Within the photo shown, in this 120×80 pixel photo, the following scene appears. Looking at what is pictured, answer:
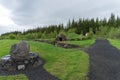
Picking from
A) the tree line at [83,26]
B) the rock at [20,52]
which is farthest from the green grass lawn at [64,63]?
the tree line at [83,26]

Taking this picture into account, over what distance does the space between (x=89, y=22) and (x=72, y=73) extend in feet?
274

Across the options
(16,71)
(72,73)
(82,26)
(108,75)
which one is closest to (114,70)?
(108,75)

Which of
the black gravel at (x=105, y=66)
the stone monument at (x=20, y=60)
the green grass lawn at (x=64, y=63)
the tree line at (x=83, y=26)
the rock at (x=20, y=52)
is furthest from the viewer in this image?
the tree line at (x=83, y=26)

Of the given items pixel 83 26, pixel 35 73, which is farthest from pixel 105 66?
pixel 83 26

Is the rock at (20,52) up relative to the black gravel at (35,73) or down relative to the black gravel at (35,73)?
up

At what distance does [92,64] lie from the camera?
24.8 metres

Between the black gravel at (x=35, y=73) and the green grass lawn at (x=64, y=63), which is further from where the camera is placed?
the green grass lawn at (x=64, y=63)

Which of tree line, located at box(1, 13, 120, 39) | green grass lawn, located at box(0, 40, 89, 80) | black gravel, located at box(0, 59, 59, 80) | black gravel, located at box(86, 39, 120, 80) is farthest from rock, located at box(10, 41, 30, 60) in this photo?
tree line, located at box(1, 13, 120, 39)

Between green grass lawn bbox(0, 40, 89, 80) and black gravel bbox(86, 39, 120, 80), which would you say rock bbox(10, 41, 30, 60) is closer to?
green grass lawn bbox(0, 40, 89, 80)

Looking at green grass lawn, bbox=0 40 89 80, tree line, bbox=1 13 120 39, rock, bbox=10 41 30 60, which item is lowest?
green grass lawn, bbox=0 40 89 80

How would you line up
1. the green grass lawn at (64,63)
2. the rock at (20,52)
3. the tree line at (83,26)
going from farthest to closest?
1. the tree line at (83,26)
2. the rock at (20,52)
3. the green grass lawn at (64,63)

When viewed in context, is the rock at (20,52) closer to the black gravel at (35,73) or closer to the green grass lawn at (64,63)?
the black gravel at (35,73)

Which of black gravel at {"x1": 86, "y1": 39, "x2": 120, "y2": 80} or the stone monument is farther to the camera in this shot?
the stone monument

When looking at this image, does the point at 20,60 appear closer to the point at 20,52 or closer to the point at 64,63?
the point at 20,52
